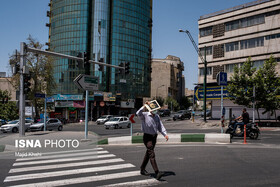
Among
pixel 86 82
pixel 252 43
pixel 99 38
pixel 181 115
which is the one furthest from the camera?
pixel 99 38

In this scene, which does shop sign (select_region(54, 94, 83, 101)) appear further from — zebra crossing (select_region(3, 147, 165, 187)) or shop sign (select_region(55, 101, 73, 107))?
zebra crossing (select_region(3, 147, 165, 187))

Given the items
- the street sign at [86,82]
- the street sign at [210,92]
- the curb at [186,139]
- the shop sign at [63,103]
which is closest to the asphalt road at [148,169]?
the curb at [186,139]

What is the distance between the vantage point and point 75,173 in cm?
667

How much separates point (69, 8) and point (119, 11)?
1314 cm

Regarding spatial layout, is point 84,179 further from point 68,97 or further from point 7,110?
point 68,97

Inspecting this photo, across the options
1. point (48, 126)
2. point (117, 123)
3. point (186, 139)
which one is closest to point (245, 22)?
point (117, 123)

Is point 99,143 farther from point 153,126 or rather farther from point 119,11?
point 119,11

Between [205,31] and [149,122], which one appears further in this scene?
[205,31]

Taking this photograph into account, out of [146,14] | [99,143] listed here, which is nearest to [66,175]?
[99,143]

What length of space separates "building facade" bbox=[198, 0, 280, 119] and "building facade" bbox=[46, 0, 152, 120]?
32510 millimetres

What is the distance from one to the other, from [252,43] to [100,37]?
43490 mm

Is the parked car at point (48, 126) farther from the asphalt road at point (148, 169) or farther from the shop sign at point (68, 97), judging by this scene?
the shop sign at point (68, 97)

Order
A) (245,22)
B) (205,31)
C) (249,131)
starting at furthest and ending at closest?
(205,31)
(245,22)
(249,131)

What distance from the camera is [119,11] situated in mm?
72188
